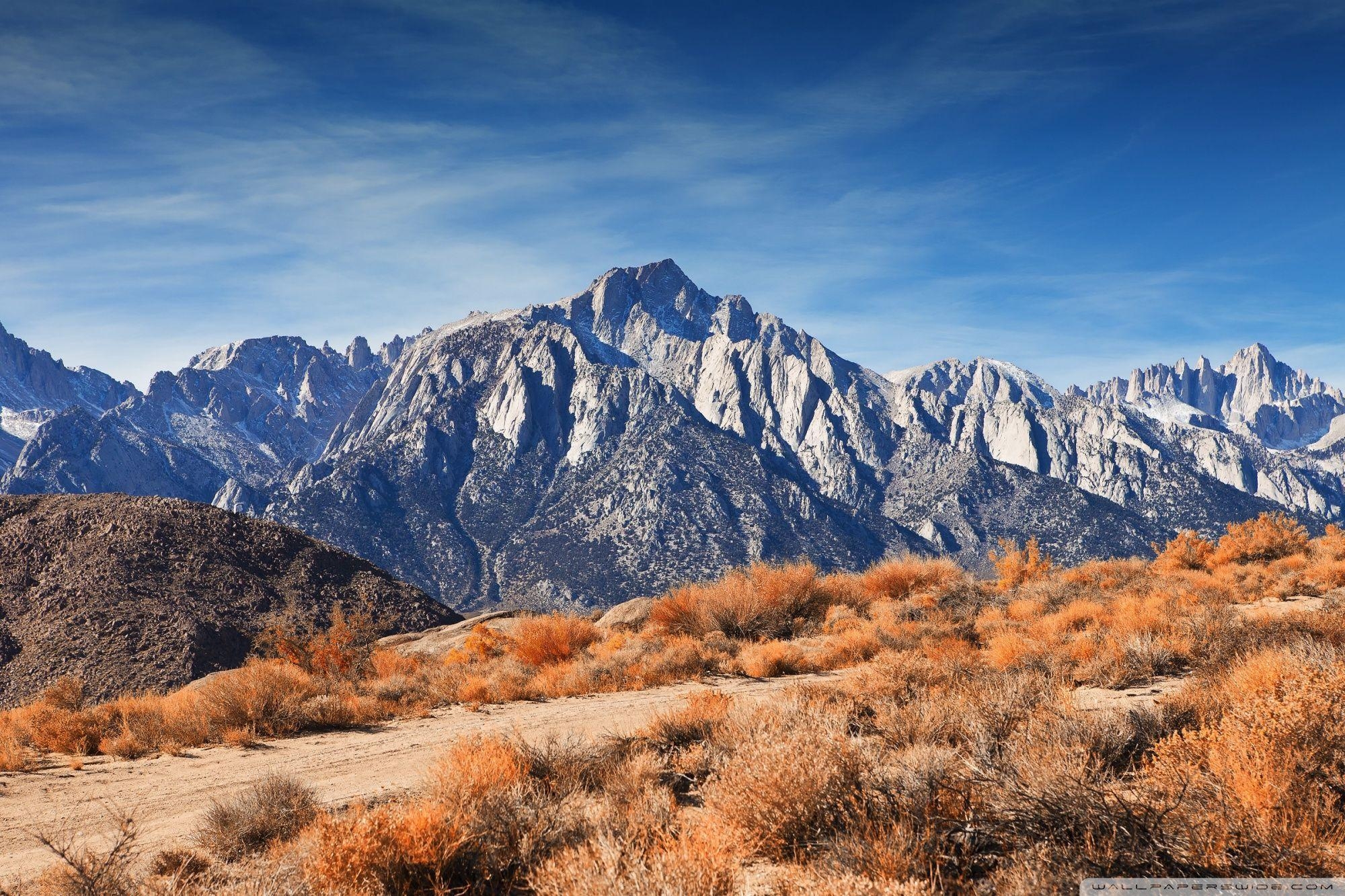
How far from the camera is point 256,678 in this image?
42.6ft

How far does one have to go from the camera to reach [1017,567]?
23156 millimetres

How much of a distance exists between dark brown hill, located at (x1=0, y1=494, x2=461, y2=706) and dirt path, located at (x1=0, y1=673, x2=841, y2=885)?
22.5 metres

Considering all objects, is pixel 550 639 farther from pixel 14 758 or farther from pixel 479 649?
pixel 14 758

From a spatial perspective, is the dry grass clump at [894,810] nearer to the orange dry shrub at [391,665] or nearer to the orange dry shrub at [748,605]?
the orange dry shrub at [748,605]

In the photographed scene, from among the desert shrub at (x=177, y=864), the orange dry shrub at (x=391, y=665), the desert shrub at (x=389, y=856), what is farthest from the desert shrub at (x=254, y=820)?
the orange dry shrub at (x=391, y=665)

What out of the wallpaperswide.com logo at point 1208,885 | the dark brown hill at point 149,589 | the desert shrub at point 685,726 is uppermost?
the wallpaperswide.com logo at point 1208,885

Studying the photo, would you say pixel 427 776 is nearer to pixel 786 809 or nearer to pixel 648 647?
pixel 786 809

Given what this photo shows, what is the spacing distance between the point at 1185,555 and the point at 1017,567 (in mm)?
6571

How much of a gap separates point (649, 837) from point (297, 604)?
35888 millimetres

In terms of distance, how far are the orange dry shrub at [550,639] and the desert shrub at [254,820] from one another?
30.1 feet

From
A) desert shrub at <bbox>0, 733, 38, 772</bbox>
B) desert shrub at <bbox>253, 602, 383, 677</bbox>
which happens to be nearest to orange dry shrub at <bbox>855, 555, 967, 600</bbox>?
desert shrub at <bbox>253, 602, 383, 677</bbox>

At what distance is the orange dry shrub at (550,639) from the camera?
17250 millimetres

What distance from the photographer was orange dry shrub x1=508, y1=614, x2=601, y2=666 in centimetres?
1725

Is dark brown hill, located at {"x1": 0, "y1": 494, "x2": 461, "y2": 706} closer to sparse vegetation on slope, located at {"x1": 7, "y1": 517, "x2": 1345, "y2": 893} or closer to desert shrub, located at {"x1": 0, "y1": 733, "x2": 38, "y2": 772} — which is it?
desert shrub, located at {"x1": 0, "y1": 733, "x2": 38, "y2": 772}
